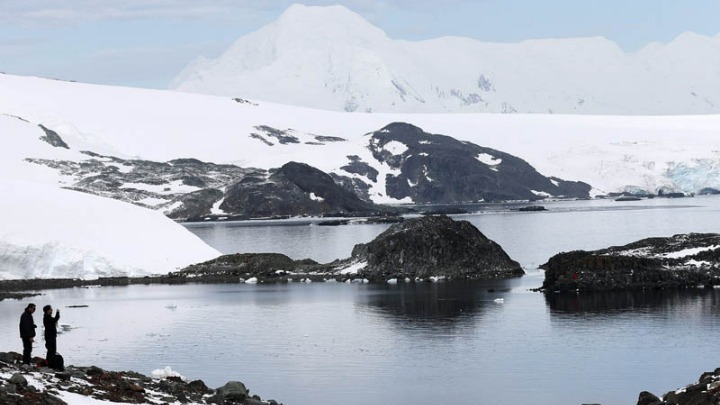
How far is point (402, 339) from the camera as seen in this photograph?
50250 mm

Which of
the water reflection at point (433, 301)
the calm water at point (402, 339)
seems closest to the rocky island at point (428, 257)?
the calm water at point (402, 339)

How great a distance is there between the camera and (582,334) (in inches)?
1960

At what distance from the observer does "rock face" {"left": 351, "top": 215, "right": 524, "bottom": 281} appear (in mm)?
80625

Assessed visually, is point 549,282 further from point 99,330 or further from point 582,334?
point 99,330

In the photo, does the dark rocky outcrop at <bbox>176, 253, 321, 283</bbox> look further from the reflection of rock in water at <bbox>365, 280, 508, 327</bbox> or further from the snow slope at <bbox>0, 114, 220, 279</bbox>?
the reflection of rock in water at <bbox>365, 280, 508, 327</bbox>

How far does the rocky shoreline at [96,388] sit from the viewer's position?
88.2ft

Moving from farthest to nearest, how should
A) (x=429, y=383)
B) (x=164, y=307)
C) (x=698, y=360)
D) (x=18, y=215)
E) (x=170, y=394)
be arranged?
(x=18, y=215) < (x=164, y=307) < (x=698, y=360) < (x=429, y=383) < (x=170, y=394)

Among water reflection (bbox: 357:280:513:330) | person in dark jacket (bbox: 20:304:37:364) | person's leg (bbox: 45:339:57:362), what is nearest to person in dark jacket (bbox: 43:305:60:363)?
person's leg (bbox: 45:339:57:362)

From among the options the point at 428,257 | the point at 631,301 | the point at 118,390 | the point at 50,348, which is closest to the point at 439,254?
the point at 428,257

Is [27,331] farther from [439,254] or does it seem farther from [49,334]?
[439,254]

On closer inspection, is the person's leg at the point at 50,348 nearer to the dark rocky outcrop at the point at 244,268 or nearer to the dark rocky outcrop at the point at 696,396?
the dark rocky outcrop at the point at 696,396

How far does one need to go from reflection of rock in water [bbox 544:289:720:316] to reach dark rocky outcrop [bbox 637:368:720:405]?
82.5 ft

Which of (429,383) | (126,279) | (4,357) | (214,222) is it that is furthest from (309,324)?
(214,222)

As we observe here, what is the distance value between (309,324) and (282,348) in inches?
332
